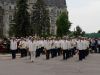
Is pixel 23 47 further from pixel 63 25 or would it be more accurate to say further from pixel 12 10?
pixel 12 10

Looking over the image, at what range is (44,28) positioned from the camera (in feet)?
381

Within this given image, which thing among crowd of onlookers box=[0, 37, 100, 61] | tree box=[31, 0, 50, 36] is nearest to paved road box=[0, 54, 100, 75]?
crowd of onlookers box=[0, 37, 100, 61]

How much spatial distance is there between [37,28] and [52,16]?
40211mm

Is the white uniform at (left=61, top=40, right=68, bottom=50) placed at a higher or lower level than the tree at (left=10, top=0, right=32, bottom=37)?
lower

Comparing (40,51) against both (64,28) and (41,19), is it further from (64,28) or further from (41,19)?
(64,28)

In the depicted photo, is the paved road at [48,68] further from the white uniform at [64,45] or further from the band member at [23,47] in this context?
the band member at [23,47]

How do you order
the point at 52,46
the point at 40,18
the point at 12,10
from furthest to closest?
the point at 12,10, the point at 40,18, the point at 52,46

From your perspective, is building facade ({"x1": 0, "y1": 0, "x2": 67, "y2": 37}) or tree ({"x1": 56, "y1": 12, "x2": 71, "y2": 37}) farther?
building facade ({"x1": 0, "y1": 0, "x2": 67, "y2": 37})

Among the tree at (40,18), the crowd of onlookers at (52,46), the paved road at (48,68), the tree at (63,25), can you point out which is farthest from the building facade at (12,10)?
the paved road at (48,68)

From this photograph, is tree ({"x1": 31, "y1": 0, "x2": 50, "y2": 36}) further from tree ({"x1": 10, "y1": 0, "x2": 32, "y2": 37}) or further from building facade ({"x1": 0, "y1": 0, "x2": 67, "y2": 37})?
tree ({"x1": 10, "y1": 0, "x2": 32, "y2": 37})

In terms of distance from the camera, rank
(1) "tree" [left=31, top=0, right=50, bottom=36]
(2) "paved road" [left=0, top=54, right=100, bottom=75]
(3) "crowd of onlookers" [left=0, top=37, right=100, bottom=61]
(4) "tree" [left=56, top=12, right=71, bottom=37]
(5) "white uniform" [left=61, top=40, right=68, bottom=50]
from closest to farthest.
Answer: (2) "paved road" [left=0, top=54, right=100, bottom=75] < (3) "crowd of onlookers" [left=0, top=37, right=100, bottom=61] < (5) "white uniform" [left=61, top=40, right=68, bottom=50] < (1) "tree" [left=31, top=0, right=50, bottom=36] < (4) "tree" [left=56, top=12, right=71, bottom=37]

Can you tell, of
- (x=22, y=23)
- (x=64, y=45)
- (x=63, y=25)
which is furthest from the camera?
(x=63, y=25)

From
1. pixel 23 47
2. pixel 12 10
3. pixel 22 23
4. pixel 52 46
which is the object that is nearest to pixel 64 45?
pixel 52 46

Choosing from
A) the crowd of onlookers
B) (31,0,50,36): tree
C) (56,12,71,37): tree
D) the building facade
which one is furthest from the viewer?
the building facade
